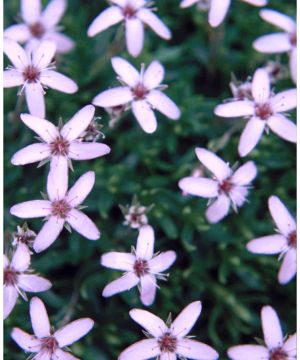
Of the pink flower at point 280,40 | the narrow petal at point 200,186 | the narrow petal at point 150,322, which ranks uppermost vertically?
the pink flower at point 280,40

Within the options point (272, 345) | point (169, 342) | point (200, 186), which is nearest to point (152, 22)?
point (200, 186)

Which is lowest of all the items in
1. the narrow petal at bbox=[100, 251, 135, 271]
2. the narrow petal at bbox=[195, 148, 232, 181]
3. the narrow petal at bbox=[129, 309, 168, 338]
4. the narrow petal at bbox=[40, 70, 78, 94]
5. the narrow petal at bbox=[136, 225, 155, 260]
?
the narrow petal at bbox=[129, 309, 168, 338]

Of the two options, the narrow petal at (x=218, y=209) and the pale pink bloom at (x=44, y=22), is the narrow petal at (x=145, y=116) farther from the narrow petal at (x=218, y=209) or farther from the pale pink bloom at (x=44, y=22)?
the pale pink bloom at (x=44, y=22)

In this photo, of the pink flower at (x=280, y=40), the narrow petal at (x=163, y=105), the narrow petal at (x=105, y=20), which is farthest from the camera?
the pink flower at (x=280, y=40)

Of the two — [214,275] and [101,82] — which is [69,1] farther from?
[214,275]

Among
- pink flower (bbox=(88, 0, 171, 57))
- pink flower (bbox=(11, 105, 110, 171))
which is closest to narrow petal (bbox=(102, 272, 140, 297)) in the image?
pink flower (bbox=(11, 105, 110, 171))

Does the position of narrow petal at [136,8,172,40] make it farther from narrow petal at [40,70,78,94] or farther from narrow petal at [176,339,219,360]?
narrow petal at [176,339,219,360]

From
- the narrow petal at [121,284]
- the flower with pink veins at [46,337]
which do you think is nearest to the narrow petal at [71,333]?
the flower with pink veins at [46,337]
